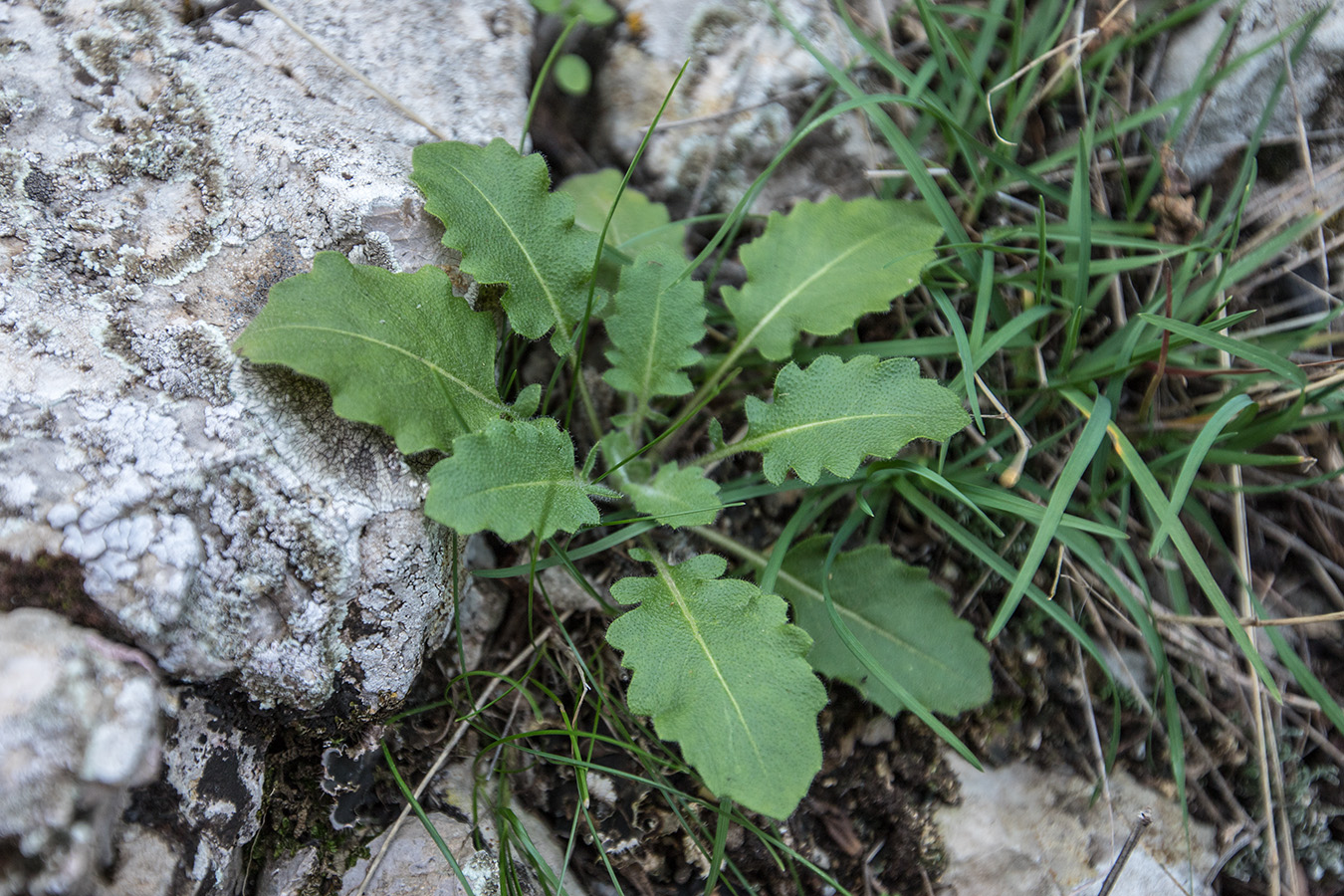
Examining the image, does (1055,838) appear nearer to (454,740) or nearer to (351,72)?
(454,740)

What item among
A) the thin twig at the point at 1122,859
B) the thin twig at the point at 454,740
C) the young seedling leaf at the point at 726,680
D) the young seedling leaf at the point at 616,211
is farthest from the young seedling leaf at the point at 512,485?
the thin twig at the point at 1122,859

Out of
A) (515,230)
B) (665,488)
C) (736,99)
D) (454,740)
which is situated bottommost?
(454,740)

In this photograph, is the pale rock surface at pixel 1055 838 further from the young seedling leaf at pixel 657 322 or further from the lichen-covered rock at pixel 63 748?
the lichen-covered rock at pixel 63 748

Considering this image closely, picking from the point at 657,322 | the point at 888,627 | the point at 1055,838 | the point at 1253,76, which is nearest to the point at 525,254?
the point at 657,322

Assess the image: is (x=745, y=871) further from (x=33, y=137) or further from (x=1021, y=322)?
(x=33, y=137)

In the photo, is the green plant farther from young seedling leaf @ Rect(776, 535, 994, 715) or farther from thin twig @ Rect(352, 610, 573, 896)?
thin twig @ Rect(352, 610, 573, 896)

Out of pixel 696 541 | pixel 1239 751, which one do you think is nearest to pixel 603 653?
pixel 696 541
